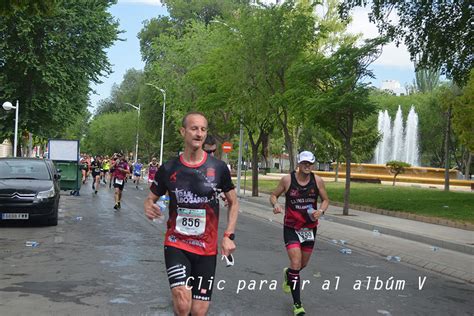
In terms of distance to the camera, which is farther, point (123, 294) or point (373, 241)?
point (373, 241)

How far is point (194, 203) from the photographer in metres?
4.95

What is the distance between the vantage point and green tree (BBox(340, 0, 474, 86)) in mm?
22031

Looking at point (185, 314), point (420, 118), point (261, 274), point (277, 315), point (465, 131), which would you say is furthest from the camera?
point (420, 118)

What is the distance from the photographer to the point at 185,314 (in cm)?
470

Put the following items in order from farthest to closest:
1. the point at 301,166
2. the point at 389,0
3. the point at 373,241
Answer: the point at 389,0
the point at 373,241
the point at 301,166

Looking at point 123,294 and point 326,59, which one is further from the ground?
point 326,59

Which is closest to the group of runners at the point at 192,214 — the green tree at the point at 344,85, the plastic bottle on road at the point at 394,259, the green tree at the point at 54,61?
the plastic bottle on road at the point at 394,259

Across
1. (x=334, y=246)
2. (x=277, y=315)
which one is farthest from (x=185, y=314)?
(x=334, y=246)

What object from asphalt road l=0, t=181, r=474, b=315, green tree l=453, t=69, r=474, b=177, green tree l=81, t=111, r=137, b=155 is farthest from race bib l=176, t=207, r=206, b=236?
green tree l=81, t=111, r=137, b=155

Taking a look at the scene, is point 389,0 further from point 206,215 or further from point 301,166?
point 206,215

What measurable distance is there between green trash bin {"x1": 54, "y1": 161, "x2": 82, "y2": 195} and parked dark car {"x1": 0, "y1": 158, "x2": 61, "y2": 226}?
12.9m

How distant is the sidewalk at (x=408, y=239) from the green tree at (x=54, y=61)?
15.9 metres

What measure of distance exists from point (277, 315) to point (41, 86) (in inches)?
1179

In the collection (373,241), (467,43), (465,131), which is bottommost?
(373,241)
